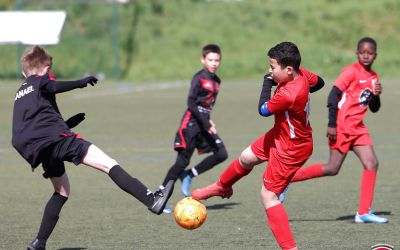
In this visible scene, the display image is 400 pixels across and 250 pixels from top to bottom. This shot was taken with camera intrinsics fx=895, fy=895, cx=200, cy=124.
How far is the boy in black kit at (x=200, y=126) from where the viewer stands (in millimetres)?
9695

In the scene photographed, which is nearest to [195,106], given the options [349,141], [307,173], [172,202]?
[172,202]

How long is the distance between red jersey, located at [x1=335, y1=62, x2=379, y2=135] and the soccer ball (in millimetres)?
2320

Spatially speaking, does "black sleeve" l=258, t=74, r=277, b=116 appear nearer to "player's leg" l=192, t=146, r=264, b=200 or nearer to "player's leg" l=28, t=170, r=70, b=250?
"player's leg" l=192, t=146, r=264, b=200

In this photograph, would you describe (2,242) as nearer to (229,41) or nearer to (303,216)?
(303,216)

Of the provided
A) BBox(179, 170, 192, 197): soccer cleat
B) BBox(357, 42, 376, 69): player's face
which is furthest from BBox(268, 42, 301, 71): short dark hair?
BBox(179, 170, 192, 197): soccer cleat

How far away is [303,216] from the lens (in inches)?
344

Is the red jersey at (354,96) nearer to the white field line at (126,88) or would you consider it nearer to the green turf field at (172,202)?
the green turf field at (172,202)

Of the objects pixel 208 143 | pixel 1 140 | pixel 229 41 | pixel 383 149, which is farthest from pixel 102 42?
pixel 208 143

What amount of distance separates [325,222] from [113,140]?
784 centimetres

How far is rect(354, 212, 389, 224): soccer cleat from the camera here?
27.1ft

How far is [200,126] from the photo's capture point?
9797 millimetres

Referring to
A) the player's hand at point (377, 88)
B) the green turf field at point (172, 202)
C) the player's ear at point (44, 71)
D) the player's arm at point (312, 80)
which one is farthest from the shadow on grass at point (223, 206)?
the player's ear at point (44, 71)

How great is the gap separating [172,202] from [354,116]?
7.30 feet

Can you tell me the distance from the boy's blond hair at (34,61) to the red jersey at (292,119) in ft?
5.89
